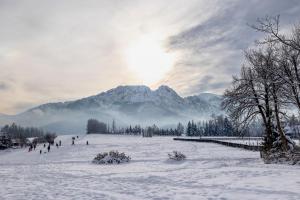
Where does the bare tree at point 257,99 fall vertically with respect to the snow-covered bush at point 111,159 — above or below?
above

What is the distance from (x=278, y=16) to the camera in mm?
22922

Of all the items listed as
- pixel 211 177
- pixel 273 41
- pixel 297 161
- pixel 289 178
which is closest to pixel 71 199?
pixel 211 177

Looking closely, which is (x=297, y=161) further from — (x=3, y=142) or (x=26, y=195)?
(x=3, y=142)

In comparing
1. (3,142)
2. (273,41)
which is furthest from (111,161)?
(3,142)

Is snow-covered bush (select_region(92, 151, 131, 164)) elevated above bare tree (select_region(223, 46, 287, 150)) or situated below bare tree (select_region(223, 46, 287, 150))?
below

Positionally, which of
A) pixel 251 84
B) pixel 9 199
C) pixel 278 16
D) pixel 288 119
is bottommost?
pixel 9 199

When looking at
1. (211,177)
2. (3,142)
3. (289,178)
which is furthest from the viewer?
(3,142)

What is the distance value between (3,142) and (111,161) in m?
86.3

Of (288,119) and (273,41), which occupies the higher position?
(273,41)

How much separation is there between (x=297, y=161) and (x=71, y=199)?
61.4 feet

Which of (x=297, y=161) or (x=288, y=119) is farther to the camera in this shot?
(x=288, y=119)

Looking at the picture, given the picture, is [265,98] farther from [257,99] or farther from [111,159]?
[111,159]

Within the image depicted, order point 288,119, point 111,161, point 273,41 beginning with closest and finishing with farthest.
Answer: point 273,41 < point 288,119 < point 111,161

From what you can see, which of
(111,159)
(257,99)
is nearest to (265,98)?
(257,99)
